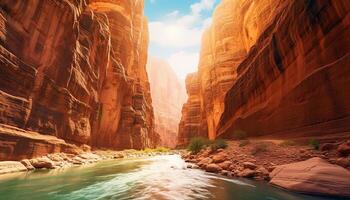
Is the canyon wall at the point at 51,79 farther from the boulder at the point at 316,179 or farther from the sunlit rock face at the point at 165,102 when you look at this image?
the sunlit rock face at the point at 165,102

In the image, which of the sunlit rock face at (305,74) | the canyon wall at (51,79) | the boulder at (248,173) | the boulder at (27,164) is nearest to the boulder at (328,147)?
the sunlit rock face at (305,74)

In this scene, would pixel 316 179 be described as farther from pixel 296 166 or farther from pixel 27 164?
pixel 27 164

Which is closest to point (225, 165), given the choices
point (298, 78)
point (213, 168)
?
point (213, 168)

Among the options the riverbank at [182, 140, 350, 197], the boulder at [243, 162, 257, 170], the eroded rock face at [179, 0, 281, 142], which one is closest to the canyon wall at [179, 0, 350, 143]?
the riverbank at [182, 140, 350, 197]

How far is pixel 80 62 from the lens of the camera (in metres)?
22.0

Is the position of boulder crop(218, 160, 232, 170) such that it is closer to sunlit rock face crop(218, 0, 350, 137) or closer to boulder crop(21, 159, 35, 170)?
sunlit rock face crop(218, 0, 350, 137)

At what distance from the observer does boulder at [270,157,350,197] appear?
5535 mm

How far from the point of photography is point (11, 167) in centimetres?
1084

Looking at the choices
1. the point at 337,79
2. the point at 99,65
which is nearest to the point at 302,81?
the point at 337,79

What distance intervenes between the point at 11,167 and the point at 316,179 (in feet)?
46.4

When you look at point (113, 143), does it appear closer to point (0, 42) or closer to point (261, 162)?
point (0, 42)

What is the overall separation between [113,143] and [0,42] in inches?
983

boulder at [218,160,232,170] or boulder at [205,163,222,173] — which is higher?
boulder at [218,160,232,170]

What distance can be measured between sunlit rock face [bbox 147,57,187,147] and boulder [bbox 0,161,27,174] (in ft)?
352
